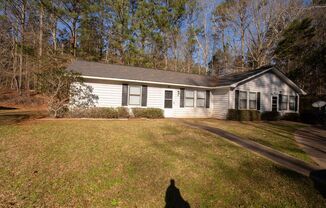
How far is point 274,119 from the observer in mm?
16094

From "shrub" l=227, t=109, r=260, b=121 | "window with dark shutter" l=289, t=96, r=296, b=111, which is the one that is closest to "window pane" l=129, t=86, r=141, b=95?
"shrub" l=227, t=109, r=260, b=121

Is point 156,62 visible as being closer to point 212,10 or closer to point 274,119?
point 212,10

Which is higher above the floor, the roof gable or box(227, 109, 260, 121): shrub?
the roof gable

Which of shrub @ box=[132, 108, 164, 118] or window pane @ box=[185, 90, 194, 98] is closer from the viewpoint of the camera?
shrub @ box=[132, 108, 164, 118]

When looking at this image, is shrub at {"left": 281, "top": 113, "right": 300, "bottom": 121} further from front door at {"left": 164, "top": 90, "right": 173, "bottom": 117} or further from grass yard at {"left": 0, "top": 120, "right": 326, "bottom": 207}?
grass yard at {"left": 0, "top": 120, "right": 326, "bottom": 207}

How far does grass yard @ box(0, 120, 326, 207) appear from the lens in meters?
3.66

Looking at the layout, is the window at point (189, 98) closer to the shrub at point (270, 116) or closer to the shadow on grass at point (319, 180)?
the shrub at point (270, 116)

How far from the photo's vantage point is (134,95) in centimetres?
1382

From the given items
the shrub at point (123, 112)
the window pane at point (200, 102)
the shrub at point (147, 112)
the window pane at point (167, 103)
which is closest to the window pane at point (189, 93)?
the window pane at point (200, 102)

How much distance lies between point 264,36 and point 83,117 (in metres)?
26.4

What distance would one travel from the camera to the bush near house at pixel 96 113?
11371mm

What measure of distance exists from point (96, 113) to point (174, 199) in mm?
9316

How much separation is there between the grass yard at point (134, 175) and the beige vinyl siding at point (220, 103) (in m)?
8.55

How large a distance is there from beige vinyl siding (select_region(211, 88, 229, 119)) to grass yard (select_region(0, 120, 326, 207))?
8.55 meters
